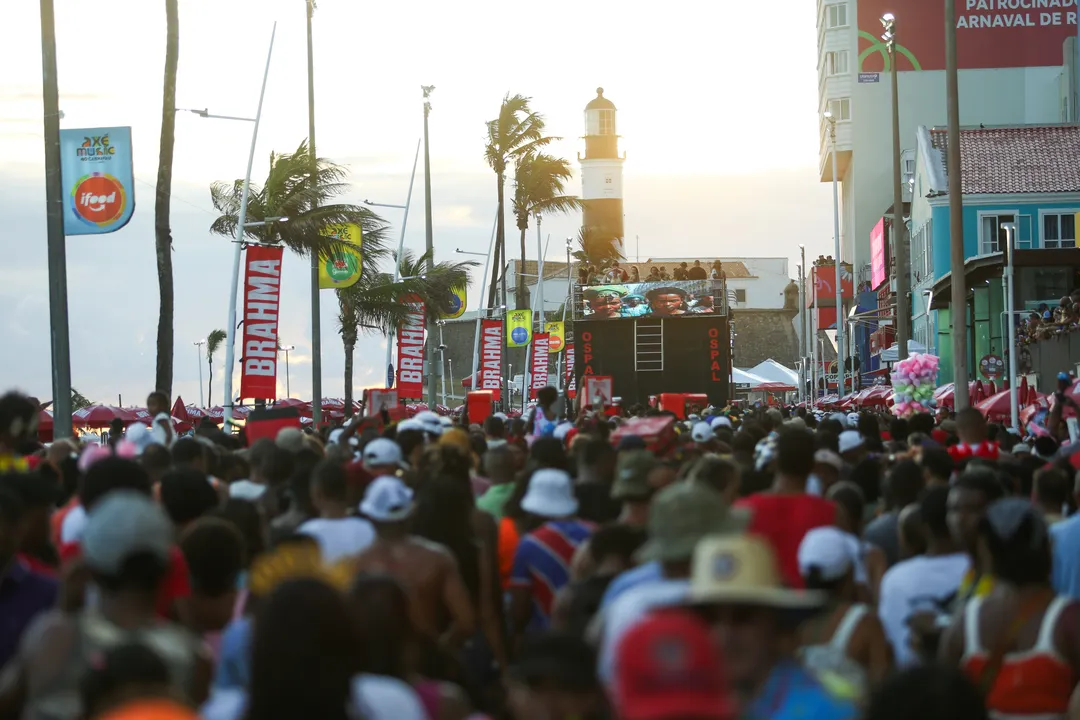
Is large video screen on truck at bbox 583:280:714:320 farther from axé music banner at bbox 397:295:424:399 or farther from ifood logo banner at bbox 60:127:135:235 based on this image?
ifood logo banner at bbox 60:127:135:235

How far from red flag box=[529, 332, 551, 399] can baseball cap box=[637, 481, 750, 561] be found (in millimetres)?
49213

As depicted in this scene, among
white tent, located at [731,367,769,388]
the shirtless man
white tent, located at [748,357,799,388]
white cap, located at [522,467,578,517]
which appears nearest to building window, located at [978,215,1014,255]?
white tent, located at [748,357,799,388]

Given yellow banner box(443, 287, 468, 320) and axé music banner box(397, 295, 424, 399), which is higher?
yellow banner box(443, 287, 468, 320)

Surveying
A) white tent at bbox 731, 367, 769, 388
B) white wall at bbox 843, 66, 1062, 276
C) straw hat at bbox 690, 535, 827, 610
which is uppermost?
white wall at bbox 843, 66, 1062, 276

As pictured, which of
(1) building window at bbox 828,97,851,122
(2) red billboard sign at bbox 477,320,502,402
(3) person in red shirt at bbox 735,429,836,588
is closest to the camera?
(3) person in red shirt at bbox 735,429,836,588

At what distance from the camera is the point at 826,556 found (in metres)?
5.29

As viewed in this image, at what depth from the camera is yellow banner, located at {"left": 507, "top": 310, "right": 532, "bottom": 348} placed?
51844 millimetres

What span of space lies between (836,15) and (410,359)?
233 ft

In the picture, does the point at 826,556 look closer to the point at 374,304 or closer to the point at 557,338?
the point at 374,304

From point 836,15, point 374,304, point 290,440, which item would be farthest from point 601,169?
point 290,440

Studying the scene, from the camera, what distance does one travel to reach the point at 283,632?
3488 mm

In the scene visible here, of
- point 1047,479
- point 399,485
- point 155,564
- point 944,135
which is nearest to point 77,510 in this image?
point 399,485

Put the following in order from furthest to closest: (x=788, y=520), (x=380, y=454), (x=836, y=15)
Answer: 1. (x=836, y=15)
2. (x=380, y=454)
3. (x=788, y=520)

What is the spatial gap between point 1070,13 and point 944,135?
114ft
